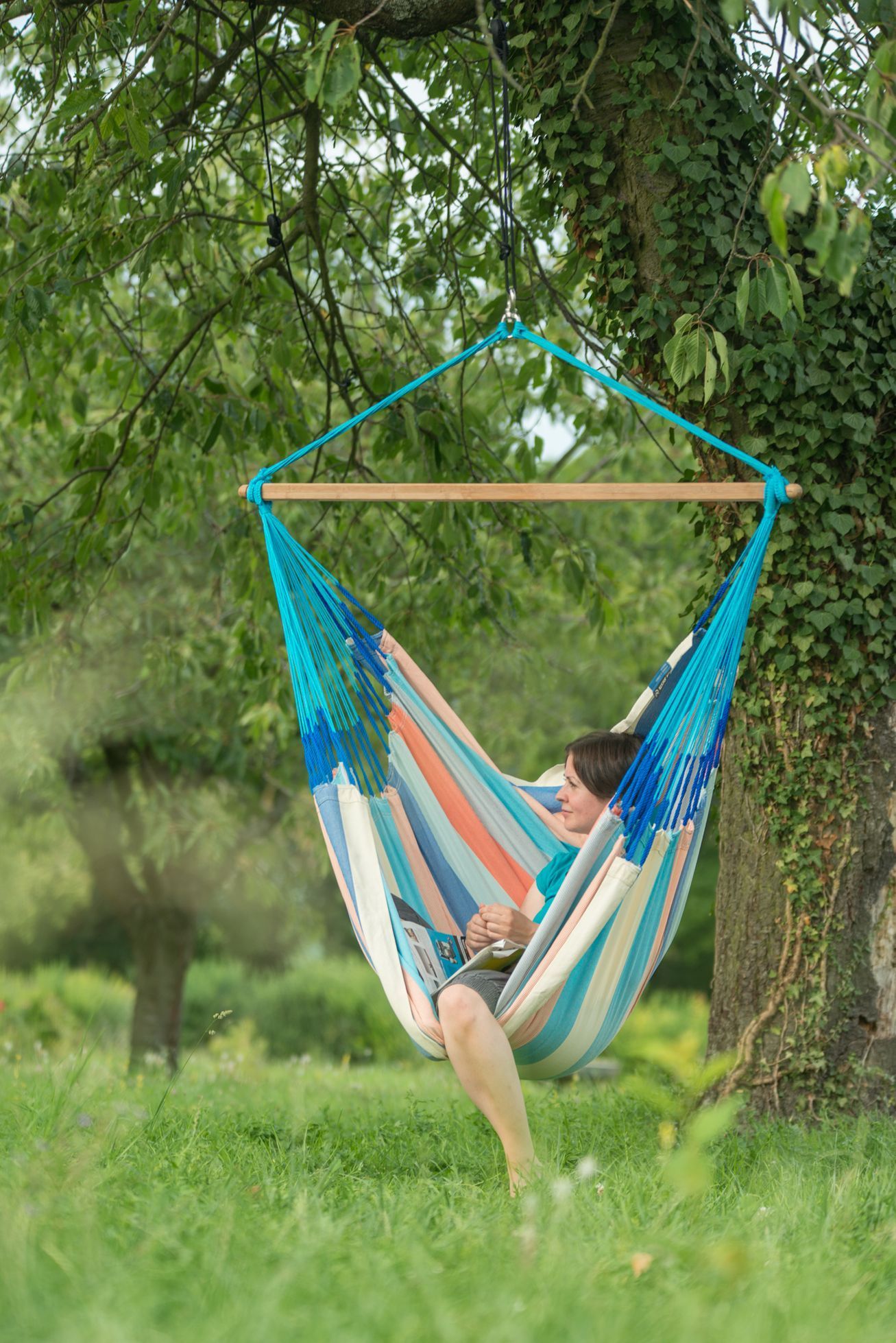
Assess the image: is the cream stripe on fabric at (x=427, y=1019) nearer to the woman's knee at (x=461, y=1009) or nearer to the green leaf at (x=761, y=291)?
the woman's knee at (x=461, y=1009)

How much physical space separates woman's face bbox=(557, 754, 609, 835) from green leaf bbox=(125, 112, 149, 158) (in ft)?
4.15

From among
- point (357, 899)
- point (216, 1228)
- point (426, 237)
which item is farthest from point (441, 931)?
point (426, 237)

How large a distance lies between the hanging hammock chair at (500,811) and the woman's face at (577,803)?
33 millimetres

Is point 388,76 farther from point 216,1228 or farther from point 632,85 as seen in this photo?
point 216,1228

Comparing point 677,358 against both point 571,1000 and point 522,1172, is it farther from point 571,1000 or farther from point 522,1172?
point 522,1172

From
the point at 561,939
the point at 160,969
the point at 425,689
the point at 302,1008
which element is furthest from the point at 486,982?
the point at 302,1008

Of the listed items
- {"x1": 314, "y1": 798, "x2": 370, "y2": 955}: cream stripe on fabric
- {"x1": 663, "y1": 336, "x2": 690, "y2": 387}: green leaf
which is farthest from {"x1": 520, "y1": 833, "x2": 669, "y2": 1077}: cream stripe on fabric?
{"x1": 663, "y1": 336, "x2": 690, "y2": 387}: green leaf

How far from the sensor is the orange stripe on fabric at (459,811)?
2344 mm

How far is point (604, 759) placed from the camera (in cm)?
225

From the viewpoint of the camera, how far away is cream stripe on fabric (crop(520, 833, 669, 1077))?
6.05 ft

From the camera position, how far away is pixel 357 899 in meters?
1.98

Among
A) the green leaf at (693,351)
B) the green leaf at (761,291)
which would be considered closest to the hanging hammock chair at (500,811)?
the green leaf at (693,351)

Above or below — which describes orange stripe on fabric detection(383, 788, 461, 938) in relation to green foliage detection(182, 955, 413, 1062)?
above

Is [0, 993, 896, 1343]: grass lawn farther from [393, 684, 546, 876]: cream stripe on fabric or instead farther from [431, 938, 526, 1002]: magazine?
[393, 684, 546, 876]: cream stripe on fabric
